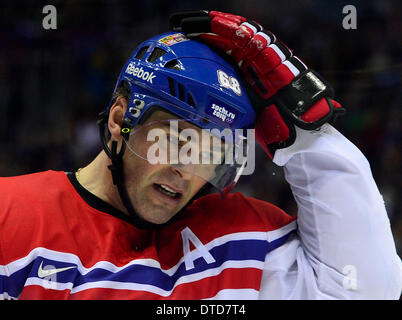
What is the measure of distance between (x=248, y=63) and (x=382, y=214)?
0.63m

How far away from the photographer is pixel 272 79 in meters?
1.68

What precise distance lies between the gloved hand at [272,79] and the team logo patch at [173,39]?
3cm

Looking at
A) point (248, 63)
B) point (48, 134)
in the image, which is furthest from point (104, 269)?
point (48, 134)

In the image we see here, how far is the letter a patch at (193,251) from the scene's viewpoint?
64.9 inches

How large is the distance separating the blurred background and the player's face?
59cm

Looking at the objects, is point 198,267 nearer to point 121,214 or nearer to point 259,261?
point 259,261

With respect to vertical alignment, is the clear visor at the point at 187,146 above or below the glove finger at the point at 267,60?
below

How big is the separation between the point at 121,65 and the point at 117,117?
0.84 m

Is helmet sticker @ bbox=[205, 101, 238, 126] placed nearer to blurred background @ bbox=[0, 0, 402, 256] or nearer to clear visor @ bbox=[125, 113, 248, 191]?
clear visor @ bbox=[125, 113, 248, 191]

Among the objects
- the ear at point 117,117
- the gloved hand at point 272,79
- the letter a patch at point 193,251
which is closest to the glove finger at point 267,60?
the gloved hand at point 272,79

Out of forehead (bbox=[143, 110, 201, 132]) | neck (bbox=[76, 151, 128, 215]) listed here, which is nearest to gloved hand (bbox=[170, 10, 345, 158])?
forehead (bbox=[143, 110, 201, 132])

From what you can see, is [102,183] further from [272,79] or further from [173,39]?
[272,79]

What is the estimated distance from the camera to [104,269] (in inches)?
61.5

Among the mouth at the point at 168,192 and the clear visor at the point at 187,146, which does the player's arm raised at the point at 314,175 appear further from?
the mouth at the point at 168,192
